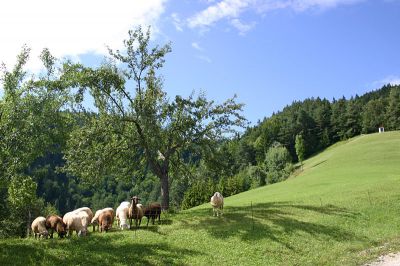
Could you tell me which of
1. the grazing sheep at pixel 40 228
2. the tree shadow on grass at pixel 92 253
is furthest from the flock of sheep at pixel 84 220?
the tree shadow on grass at pixel 92 253

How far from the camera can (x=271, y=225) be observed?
2855 cm

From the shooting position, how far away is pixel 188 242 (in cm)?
2462

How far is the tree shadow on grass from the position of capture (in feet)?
66.5

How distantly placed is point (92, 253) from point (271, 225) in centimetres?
1341

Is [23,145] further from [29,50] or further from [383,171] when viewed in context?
[383,171]

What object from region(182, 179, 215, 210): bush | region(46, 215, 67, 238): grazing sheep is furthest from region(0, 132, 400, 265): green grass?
region(182, 179, 215, 210): bush

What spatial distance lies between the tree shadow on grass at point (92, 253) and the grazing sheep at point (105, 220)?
2946mm

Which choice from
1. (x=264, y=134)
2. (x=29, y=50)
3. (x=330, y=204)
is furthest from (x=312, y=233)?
(x=264, y=134)

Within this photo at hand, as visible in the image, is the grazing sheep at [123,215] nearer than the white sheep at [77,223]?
A: No

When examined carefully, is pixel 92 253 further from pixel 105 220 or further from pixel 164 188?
pixel 164 188

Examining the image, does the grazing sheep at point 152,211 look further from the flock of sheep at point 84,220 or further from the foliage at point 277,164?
the foliage at point 277,164

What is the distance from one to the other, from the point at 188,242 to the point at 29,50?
15860 mm

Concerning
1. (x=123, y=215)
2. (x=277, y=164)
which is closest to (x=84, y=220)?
(x=123, y=215)

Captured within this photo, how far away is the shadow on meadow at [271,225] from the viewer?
2609 cm
